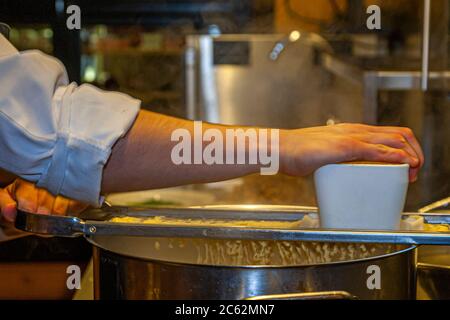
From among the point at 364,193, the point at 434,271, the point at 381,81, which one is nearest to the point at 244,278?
the point at 364,193

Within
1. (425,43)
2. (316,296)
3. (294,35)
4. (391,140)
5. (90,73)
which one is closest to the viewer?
(316,296)

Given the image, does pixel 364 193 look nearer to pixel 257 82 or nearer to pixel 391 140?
pixel 391 140

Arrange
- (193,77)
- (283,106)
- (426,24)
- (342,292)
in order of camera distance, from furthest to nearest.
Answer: (193,77), (283,106), (426,24), (342,292)

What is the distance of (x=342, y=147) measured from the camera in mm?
636

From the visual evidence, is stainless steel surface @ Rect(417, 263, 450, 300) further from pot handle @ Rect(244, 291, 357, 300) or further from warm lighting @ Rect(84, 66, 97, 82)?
warm lighting @ Rect(84, 66, 97, 82)

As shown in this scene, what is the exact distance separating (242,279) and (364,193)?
126 millimetres

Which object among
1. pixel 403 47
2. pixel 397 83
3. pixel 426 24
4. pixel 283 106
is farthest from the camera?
pixel 403 47

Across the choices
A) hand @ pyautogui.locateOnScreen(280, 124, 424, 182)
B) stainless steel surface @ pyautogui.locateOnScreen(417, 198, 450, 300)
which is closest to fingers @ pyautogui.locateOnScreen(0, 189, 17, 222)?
hand @ pyautogui.locateOnScreen(280, 124, 424, 182)

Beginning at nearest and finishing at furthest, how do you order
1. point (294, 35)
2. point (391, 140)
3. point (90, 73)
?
1. point (391, 140)
2. point (90, 73)
3. point (294, 35)

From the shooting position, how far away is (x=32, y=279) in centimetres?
97

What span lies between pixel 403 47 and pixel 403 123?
4.73 feet

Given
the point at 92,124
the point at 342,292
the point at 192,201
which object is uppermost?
the point at 92,124

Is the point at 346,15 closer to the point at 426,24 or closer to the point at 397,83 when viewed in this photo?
the point at 397,83

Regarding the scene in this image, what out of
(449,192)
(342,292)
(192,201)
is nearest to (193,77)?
(192,201)
